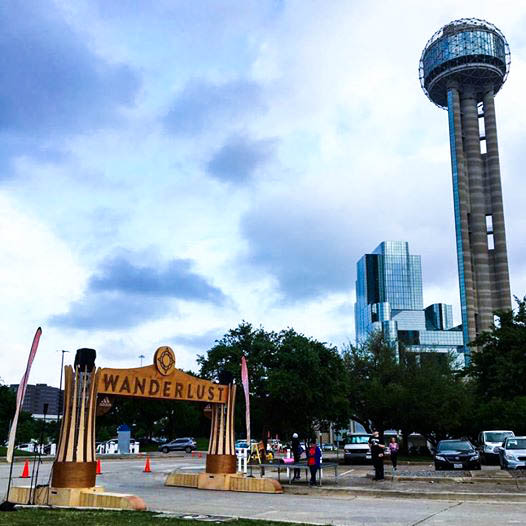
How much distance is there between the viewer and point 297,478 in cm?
2248

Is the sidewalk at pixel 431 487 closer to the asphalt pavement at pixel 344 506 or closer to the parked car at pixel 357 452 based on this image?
the asphalt pavement at pixel 344 506

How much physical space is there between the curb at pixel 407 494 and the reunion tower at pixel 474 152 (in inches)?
3554

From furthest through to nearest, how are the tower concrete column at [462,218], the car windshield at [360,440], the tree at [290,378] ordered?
the tower concrete column at [462,218], the car windshield at [360,440], the tree at [290,378]

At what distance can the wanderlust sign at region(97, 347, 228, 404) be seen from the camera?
17.0 m

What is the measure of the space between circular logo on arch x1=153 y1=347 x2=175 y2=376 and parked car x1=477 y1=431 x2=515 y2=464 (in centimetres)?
1947

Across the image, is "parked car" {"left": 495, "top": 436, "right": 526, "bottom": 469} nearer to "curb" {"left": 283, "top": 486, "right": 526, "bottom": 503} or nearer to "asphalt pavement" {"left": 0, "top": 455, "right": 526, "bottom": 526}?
"asphalt pavement" {"left": 0, "top": 455, "right": 526, "bottom": 526}

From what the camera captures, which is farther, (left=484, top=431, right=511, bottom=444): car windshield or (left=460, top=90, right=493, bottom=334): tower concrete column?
(left=460, top=90, right=493, bottom=334): tower concrete column

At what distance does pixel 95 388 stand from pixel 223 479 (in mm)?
5810

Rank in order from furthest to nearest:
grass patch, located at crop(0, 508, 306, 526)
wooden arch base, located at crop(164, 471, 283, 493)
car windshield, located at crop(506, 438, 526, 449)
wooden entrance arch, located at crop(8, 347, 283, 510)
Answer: car windshield, located at crop(506, 438, 526, 449) → wooden arch base, located at crop(164, 471, 283, 493) → wooden entrance arch, located at crop(8, 347, 283, 510) → grass patch, located at crop(0, 508, 306, 526)

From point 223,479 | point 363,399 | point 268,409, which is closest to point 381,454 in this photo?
point 223,479

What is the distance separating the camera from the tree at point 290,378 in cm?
3334

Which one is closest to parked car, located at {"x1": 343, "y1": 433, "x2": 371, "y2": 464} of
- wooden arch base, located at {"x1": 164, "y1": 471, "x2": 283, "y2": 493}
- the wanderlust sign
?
wooden arch base, located at {"x1": 164, "y1": 471, "x2": 283, "y2": 493}

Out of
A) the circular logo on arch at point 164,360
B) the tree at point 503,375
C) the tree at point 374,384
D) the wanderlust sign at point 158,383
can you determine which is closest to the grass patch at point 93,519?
Result: the wanderlust sign at point 158,383

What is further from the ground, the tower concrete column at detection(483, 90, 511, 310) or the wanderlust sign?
the tower concrete column at detection(483, 90, 511, 310)
